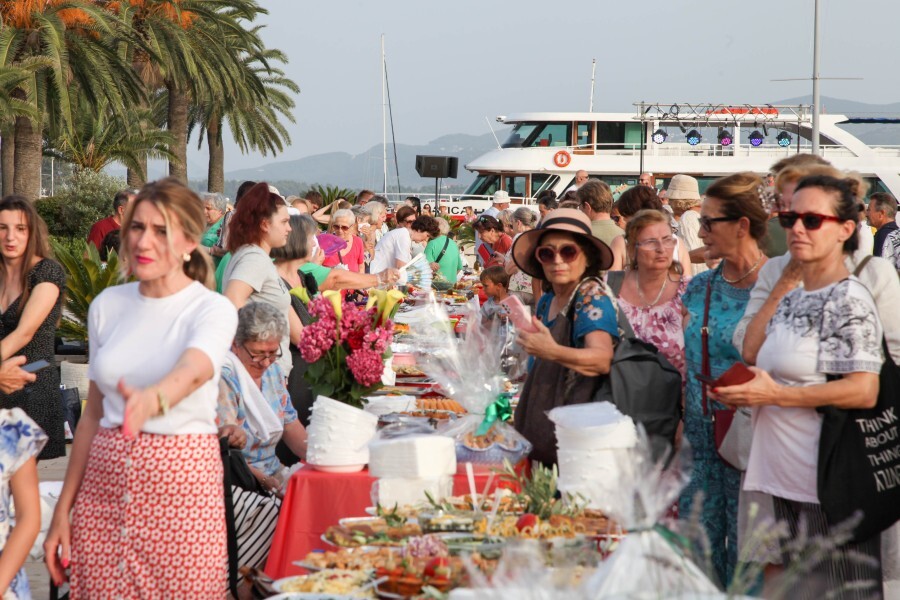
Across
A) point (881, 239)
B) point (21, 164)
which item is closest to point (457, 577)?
point (881, 239)

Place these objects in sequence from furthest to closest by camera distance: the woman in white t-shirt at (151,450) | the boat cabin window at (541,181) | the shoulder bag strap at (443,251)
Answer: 1. the boat cabin window at (541,181)
2. the shoulder bag strap at (443,251)
3. the woman in white t-shirt at (151,450)

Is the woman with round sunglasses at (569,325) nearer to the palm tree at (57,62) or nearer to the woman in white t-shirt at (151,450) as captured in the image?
the woman in white t-shirt at (151,450)

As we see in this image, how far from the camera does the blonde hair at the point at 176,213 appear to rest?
315 cm

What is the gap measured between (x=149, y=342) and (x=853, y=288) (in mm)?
2029

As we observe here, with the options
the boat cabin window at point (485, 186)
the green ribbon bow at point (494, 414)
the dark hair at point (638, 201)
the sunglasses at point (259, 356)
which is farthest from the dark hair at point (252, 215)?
the boat cabin window at point (485, 186)

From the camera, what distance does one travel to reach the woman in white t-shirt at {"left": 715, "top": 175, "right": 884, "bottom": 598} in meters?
3.34

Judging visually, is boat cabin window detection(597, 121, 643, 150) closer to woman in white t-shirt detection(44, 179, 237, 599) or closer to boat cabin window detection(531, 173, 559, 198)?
boat cabin window detection(531, 173, 559, 198)

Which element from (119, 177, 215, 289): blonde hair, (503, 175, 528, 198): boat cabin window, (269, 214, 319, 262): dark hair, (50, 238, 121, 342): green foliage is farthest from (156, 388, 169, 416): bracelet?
(503, 175, 528, 198): boat cabin window

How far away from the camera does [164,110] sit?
34.2 m

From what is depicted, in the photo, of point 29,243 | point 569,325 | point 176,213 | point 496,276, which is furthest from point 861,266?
point 496,276

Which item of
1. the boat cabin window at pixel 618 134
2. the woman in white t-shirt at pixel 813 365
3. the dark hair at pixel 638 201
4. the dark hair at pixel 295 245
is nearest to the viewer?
the woman in white t-shirt at pixel 813 365

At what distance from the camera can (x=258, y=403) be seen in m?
5.09

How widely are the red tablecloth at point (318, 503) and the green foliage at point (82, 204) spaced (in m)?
25.0

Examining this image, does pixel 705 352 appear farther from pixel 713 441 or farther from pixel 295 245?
pixel 295 245
